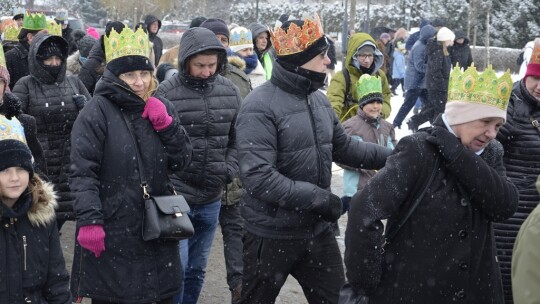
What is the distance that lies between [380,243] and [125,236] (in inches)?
59.2

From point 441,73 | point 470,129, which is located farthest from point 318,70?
point 441,73

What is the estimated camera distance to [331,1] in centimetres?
6166

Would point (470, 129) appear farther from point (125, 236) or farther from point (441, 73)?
point (441, 73)

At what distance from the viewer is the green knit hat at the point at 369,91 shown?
6.96m

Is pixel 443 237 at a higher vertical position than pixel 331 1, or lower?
higher

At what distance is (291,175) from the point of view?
4512mm

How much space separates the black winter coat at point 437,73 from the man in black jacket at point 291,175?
989 cm

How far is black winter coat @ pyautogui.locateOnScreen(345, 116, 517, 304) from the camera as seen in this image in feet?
11.5

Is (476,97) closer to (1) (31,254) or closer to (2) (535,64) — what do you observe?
(2) (535,64)

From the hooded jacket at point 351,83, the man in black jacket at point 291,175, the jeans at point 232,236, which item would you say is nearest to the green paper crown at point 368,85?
the hooded jacket at point 351,83

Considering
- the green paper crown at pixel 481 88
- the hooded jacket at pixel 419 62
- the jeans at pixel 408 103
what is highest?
the green paper crown at pixel 481 88

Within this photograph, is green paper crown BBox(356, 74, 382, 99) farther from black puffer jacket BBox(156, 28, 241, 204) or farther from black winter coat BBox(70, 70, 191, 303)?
black winter coat BBox(70, 70, 191, 303)

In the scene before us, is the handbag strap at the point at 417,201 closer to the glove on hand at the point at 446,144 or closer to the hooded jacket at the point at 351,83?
the glove on hand at the point at 446,144

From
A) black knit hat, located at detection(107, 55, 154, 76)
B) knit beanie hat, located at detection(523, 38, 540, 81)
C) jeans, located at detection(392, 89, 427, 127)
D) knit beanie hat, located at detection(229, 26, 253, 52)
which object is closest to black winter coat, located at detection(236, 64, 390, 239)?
black knit hat, located at detection(107, 55, 154, 76)
